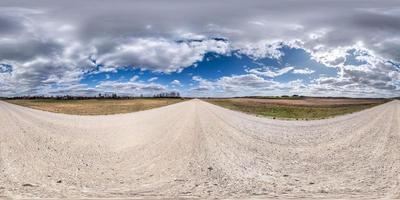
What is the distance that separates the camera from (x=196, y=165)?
13641 mm

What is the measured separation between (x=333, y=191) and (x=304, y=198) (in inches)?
49.2

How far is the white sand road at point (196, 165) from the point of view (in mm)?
10227

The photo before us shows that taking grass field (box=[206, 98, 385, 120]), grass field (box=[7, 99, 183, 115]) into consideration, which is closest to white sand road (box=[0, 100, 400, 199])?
grass field (box=[206, 98, 385, 120])

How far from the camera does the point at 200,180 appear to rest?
447 inches

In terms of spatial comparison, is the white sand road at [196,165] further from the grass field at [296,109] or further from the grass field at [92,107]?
the grass field at [92,107]

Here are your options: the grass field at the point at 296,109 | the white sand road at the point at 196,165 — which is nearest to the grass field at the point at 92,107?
the grass field at the point at 296,109

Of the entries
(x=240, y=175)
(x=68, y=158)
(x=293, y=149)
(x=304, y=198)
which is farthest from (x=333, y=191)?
(x=68, y=158)

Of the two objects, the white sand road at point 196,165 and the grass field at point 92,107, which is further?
the grass field at point 92,107

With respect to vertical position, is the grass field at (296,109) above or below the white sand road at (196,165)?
above

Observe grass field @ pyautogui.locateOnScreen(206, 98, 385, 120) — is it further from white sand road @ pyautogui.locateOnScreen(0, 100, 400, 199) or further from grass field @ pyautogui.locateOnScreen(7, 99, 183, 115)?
white sand road @ pyautogui.locateOnScreen(0, 100, 400, 199)

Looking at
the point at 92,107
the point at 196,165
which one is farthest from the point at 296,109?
the point at 196,165

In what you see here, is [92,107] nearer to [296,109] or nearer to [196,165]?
[296,109]

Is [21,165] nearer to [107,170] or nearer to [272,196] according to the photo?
[107,170]

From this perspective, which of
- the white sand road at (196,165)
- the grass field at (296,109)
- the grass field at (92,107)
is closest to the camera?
the white sand road at (196,165)
